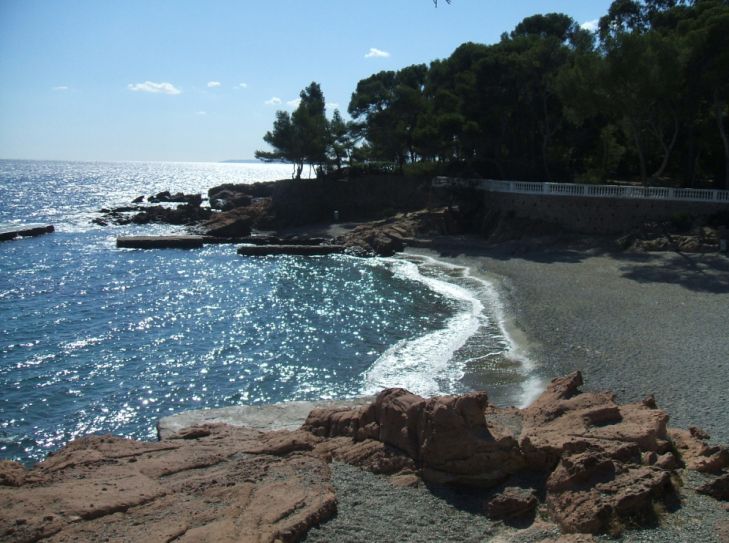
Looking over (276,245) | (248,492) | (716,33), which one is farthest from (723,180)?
(248,492)

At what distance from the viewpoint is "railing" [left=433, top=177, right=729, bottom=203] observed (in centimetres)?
3588

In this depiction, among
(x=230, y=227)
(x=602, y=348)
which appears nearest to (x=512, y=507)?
(x=602, y=348)

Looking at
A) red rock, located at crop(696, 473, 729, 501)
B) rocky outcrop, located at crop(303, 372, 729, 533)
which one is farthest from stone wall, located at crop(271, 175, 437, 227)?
red rock, located at crop(696, 473, 729, 501)

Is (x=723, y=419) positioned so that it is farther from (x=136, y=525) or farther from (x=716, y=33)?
(x=716, y=33)

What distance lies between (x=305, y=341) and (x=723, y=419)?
1447cm

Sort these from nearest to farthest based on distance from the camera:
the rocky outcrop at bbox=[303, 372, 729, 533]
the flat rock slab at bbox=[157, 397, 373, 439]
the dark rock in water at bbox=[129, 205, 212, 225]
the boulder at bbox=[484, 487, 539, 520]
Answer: the rocky outcrop at bbox=[303, 372, 729, 533], the boulder at bbox=[484, 487, 539, 520], the flat rock slab at bbox=[157, 397, 373, 439], the dark rock in water at bbox=[129, 205, 212, 225]

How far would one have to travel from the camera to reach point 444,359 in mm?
21562

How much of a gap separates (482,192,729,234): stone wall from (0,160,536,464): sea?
7817mm

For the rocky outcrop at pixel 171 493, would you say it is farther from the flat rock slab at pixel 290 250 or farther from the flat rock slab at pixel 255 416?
the flat rock slab at pixel 290 250

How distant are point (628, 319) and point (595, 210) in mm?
16839

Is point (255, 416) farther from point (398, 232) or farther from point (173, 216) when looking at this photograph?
point (173, 216)

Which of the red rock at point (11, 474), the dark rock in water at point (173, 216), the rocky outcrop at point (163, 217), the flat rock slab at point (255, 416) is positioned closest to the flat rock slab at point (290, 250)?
the rocky outcrop at point (163, 217)

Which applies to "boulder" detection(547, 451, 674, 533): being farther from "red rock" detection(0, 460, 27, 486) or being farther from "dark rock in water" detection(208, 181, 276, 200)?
"dark rock in water" detection(208, 181, 276, 200)

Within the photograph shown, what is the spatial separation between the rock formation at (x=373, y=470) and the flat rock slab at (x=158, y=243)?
38.3m
